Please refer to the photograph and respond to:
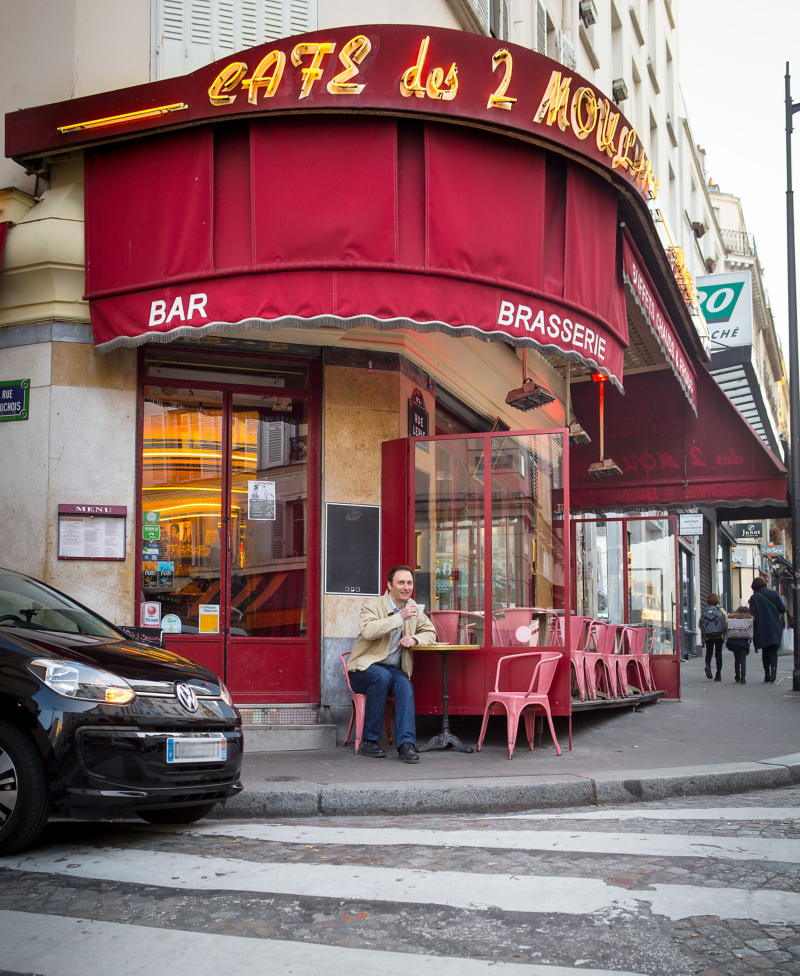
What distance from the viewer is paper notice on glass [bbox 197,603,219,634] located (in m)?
9.34

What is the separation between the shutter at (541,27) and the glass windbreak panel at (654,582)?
7.46 metres

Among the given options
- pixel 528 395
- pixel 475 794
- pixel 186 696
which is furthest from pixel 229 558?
pixel 186 696

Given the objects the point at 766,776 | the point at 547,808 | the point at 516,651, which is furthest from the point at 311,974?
the point at 516,651

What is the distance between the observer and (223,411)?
9703 millimetres

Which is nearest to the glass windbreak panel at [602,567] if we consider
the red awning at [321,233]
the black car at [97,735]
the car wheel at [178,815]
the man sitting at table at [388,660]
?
the man sitting at table at [388,660]

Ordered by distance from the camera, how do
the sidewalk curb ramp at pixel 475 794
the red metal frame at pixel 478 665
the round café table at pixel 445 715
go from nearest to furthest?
the sidewalk curb ramp at pixel 475 794 → the round café table at pixel 445 715 → the red metal frame at pixel 478 665

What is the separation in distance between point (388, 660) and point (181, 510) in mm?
2539

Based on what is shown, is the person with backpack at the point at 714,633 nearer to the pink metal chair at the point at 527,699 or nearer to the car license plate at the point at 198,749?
the pink metal chair at the point at 527,699

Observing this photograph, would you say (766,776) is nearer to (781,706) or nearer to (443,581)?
(443,581)

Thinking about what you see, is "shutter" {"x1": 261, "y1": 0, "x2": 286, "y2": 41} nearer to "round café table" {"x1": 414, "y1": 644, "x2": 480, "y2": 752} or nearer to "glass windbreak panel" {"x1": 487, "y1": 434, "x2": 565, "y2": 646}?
"glass windbreak panel" {"x1": 487, "y1": 434, "x2": 565, "y2": 646}

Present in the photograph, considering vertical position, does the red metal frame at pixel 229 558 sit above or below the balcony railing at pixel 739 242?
below

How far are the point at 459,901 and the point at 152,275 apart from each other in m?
6.11

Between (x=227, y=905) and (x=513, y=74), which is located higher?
(x=513, y=74)

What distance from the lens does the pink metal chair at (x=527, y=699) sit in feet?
26.7
